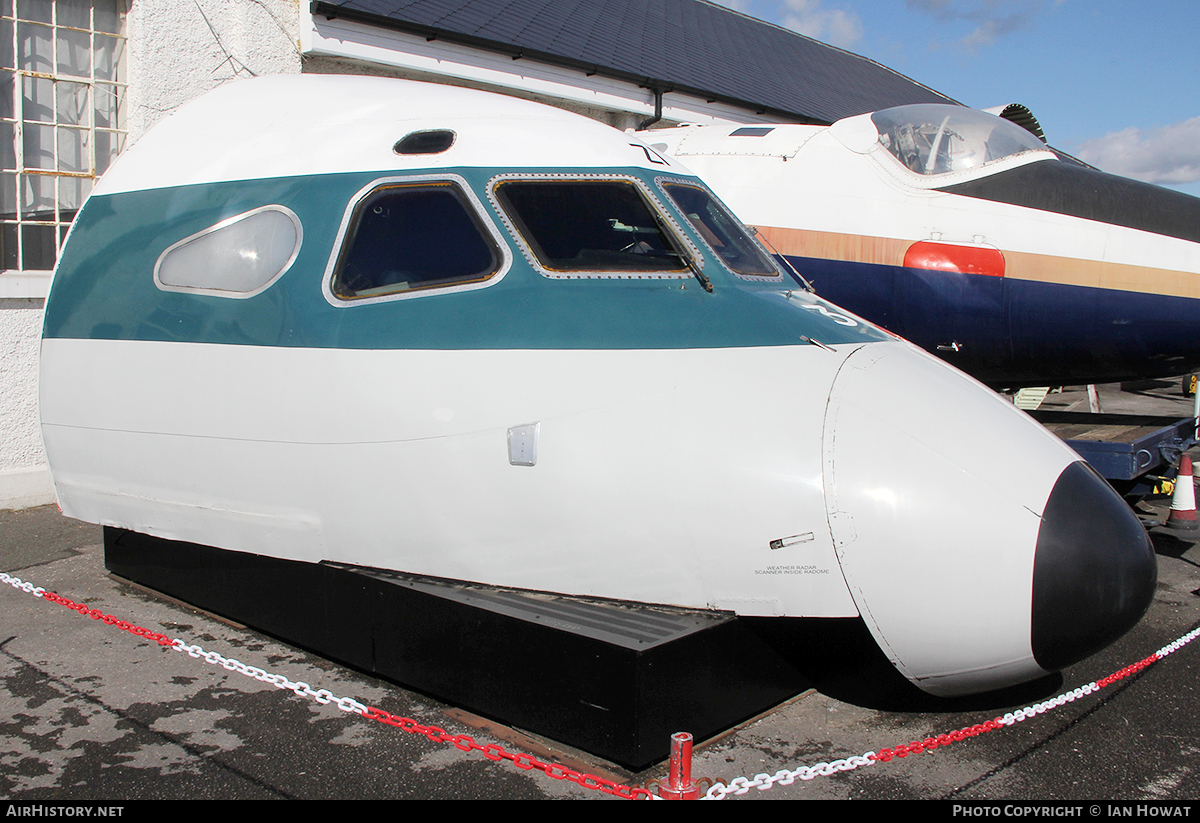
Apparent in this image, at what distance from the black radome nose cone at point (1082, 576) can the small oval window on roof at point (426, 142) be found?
3002 mm

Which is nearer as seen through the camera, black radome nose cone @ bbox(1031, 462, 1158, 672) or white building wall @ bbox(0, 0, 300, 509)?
black radome nose cone @ bbox(1031, 462, 1158, 672)

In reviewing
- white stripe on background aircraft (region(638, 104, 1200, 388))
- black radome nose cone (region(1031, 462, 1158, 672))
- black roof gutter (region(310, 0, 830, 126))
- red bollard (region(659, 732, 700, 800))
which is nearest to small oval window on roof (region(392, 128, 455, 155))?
red bollard (region(659, 732, 700, 800))

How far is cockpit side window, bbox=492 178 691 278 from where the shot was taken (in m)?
4.06

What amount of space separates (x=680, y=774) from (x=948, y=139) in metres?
5.76

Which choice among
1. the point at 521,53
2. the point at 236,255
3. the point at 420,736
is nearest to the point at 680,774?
the point at 420,736

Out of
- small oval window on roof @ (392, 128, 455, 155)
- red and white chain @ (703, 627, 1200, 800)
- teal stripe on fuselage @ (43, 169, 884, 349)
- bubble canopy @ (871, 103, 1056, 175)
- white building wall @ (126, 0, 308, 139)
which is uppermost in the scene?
white building wall @ (126, 0, 308, 139)

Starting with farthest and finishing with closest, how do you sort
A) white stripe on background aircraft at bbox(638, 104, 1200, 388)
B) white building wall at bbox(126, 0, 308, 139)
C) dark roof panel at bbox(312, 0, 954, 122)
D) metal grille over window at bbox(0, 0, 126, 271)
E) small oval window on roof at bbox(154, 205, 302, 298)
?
1. dark roof panel at bbox(312, 0, 954, 122)
2. white building wall at bbox(126, 0, 308, 139)
3. metal grille over window at bbox(0, 0, 126, 271)
4. white stripe on background aircraft at bbox(638, 104, 1200, 388)
5. small oval window on roof at bbox(154, 205, 302, 298)

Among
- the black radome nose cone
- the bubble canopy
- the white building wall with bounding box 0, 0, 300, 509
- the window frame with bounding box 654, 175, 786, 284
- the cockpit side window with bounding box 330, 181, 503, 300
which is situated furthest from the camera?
the white building wall with bounding box 0, 0, 300, 509

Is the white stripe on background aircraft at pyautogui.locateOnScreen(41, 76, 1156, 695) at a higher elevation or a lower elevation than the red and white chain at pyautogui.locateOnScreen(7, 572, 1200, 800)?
higher

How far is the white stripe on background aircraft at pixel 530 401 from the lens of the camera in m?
3.37

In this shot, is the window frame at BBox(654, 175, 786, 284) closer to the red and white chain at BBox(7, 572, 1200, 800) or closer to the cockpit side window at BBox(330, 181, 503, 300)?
the cockpit side window at BBox(330, 181, 503, 300)

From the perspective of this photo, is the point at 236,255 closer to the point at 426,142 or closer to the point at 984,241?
the point at 426,142

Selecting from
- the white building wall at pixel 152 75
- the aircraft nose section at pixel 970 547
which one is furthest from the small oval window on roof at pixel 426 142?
the white building wall at pixel 152 75

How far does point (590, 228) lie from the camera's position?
13.7 feet
